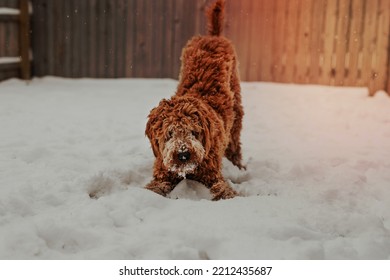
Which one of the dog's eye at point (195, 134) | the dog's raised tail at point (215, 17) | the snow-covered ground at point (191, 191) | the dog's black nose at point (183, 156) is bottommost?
the snow-covered ground at point (191, 191)

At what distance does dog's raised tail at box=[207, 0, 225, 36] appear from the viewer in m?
5.50

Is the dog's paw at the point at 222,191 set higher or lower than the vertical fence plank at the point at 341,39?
lower

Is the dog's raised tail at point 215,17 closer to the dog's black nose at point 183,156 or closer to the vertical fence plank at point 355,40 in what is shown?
the dog's black nose at point 183,156

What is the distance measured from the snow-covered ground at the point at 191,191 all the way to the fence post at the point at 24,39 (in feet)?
7.50

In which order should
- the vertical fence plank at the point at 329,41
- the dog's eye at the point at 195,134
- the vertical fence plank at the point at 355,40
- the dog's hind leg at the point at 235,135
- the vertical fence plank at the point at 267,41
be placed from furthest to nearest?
1. the vertical fence plank at the point at 267,41
2. the vertical fence plank at the point at 329,41
3. the vertical fence plank at the point at 355,40
4. the dog's hind leg at the point at 235,135
5. the dog's eye at the point at 195,134

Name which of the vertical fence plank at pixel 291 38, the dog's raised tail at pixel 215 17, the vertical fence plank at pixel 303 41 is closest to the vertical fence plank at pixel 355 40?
the vertical fence plank at pixel 303 41

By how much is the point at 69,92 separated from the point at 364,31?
5.05 meters

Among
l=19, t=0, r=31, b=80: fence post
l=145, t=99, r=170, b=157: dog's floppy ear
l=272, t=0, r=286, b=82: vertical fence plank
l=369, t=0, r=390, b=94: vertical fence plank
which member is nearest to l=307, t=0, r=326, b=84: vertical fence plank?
l=272, t=0, r=286, b=82: vertical fence plank

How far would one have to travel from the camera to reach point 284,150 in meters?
5.96

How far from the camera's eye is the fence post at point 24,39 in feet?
34.2

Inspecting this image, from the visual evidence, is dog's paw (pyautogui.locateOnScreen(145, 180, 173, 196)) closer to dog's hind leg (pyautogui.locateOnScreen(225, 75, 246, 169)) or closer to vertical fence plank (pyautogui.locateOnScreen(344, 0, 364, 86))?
dog's hind leg (pyautogui.locateOnScreen(225, 75, 246, 169))

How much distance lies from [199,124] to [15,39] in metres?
7.25

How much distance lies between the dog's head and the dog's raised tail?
1.50 meters
